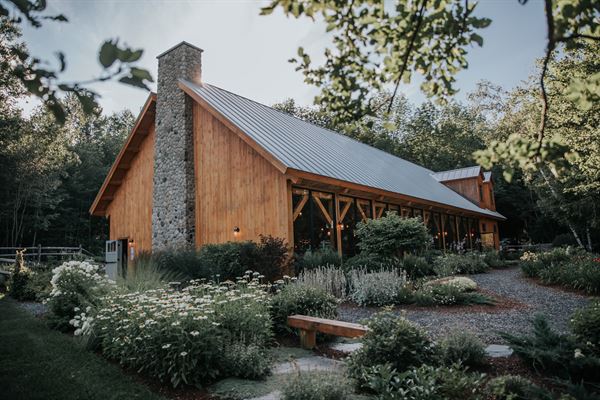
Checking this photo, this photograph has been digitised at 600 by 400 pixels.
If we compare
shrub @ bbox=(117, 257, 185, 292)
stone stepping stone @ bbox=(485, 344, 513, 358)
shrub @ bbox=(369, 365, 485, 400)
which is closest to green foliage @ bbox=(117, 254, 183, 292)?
shrub @ bbox=(117, 257, 185, 292)

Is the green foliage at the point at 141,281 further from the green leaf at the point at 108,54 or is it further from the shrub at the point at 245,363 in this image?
the green leaf at the point at 108,54

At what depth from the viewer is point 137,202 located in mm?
16672

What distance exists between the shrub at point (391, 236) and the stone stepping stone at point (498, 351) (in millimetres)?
6938

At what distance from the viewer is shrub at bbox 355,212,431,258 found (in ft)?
40.2

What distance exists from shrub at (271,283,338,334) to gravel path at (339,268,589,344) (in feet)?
2.09

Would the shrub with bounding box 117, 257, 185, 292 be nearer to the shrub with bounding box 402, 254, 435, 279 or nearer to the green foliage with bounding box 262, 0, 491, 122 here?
the green foliage with bounding box 262, 0, 491, 122

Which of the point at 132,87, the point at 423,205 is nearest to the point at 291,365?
the point at 132,87

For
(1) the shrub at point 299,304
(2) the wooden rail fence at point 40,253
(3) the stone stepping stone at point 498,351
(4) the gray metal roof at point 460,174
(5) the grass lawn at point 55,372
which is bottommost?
(5) the grass lawn at point 55,372

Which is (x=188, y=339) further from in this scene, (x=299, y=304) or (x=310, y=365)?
(x=299, y=304)

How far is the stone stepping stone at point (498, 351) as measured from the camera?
4758 mm

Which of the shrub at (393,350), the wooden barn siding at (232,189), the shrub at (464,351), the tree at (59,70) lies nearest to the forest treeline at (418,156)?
the wooden barn siding at (232,189)

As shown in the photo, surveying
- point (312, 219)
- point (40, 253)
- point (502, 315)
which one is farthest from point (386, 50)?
point (40, 253)

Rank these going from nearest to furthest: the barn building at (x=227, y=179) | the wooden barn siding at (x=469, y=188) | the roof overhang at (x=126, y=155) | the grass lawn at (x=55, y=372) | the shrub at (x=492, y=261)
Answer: the grass lawn at (x=55, y=372)
the barn building at (x=227, y=179)
the roof overhang at (x=126, y=155)
the shrub at (x=492, y=261)
the wooden barn siding at (x=469, y=188)

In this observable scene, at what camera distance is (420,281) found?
1053 centimetres
